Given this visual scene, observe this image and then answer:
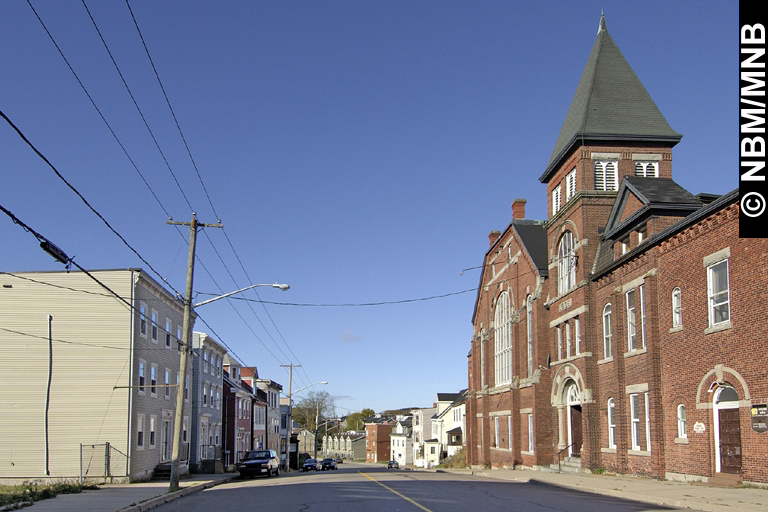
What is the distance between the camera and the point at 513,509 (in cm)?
1595

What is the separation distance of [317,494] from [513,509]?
7159mm

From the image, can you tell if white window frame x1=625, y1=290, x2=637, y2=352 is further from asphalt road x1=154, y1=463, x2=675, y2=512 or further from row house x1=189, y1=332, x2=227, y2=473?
row house x1=189, y1=332, x2=227, y2=473

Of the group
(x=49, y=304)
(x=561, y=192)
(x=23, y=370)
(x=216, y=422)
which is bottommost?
(x=216, y=422)

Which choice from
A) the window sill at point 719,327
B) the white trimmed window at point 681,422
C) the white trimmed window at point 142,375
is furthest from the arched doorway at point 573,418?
the white trimmed window at point 142,375

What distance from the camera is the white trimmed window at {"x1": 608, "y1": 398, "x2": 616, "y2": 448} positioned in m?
30.5

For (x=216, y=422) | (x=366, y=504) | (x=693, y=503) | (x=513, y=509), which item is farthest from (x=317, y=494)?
(x=216, y=422)

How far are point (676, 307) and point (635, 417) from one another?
570 cm

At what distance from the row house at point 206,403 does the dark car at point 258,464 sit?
5801 mm

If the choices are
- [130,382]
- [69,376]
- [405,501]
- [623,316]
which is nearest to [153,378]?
[130,382]

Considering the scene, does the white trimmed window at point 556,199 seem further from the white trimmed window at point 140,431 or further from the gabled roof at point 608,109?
the white trimmed window at point 140,431

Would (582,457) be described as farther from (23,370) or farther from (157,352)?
(23,370)

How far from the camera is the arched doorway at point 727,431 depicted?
21.1 m

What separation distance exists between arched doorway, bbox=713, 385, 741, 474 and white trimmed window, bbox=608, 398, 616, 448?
27.9ft

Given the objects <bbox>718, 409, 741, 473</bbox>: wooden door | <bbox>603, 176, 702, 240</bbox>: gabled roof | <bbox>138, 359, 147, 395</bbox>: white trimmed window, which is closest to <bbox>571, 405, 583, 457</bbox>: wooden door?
<bbox>603, 176, 702, 240</bbox>: gabled roof
